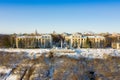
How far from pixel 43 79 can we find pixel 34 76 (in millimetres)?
1084

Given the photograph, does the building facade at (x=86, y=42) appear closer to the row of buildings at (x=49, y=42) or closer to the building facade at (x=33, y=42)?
the row of buildings at (x=49, y=42)

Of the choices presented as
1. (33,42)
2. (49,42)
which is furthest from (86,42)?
(33,42)

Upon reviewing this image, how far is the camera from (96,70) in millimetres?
22109

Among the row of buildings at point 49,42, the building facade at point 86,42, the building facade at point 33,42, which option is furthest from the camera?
the building facade at point 86,42

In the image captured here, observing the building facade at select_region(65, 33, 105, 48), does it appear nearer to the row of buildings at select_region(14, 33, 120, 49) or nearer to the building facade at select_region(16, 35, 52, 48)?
the row of buildings at select_region(14, 33, 120, 49)

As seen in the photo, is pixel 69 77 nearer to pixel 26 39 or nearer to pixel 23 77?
pixel 23 77

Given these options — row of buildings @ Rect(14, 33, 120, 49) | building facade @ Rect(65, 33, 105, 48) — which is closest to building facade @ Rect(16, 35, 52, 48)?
row of buildings @ Rect(14, 33, 120, 49)

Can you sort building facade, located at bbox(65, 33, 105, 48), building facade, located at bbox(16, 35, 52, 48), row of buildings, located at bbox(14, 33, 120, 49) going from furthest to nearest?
building facade, located at bbox(65, 33, 105, 48), row of buildings, located at bbox(14, 33, 120, 49), building facade, located at bbox(16, 35, 52, 48)

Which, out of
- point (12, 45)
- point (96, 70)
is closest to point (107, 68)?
point (96, 70)

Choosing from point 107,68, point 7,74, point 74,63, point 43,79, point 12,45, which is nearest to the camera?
point 43,79

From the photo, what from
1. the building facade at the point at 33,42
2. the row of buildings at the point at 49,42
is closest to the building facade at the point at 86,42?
the row of buildings at the point at 49,42

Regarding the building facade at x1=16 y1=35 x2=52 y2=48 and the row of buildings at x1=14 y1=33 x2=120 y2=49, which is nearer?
the building facade at x1=16 y1=35 x2=52 y2=48

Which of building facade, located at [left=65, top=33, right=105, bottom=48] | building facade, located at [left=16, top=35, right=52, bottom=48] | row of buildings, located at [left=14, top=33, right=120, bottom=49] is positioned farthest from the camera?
building facade, located at [left=65, top=33, right=105, bottom=48]

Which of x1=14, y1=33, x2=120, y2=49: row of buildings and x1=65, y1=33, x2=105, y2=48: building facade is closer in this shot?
x1=14, y1=33, x2=120, y2=49: row of buildings
